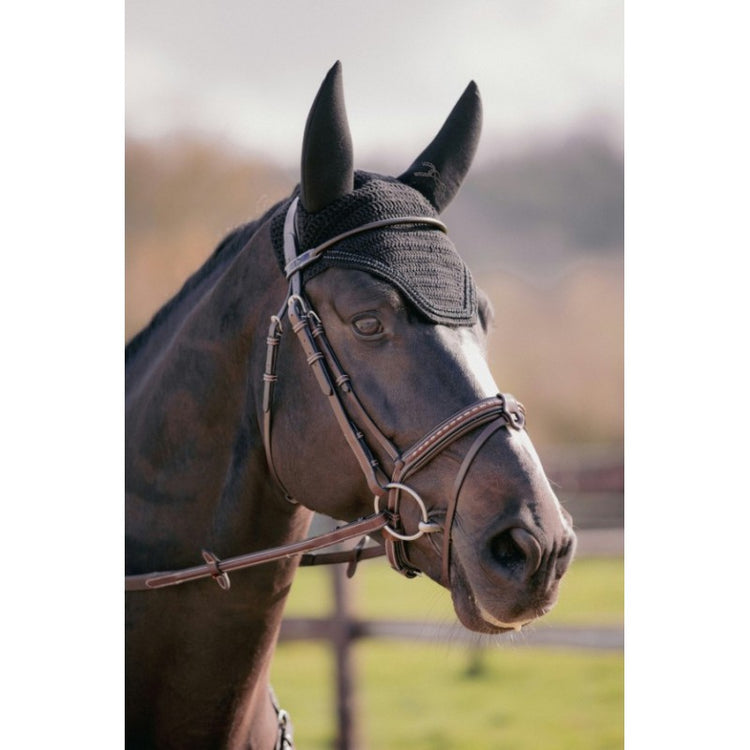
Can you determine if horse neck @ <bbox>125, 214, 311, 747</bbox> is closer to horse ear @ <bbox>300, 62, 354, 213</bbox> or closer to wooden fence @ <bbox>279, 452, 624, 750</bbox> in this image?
horse ear @ <bbox>300, 62, 354, 213</bbox>

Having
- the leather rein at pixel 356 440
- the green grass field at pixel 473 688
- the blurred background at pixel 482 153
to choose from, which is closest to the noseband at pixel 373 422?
the leather rein at pixel 356 440

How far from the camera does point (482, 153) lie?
2791 mm

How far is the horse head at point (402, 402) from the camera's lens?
1.55m

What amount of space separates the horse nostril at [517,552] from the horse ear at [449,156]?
0.75 metres

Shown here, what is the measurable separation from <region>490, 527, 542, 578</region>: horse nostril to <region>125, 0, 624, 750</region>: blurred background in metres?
0.60

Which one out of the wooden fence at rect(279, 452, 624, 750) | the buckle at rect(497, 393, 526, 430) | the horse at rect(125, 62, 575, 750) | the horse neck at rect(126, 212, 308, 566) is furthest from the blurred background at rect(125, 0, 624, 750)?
the buckle at rect(497, 393, 526, 430)

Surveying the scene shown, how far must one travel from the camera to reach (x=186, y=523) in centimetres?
198

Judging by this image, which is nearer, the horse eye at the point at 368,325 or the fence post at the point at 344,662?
the horse eye at the point at 368,325

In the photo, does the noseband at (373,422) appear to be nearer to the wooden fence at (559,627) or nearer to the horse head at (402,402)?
the horse head at (402,402)

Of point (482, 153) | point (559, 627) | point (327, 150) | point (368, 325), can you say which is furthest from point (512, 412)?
point (559, 627)
